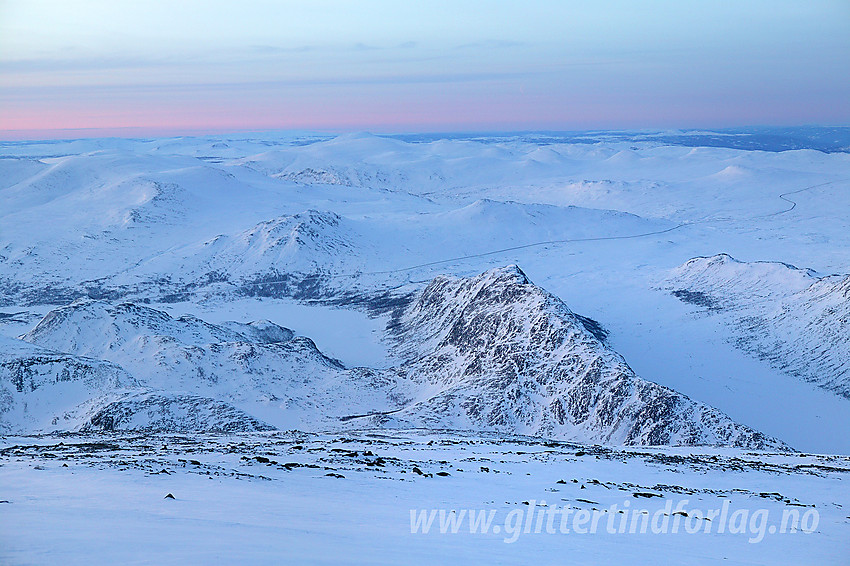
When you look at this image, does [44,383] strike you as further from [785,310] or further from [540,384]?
[785,310]

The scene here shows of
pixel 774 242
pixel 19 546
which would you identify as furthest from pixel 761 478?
pixel 774 242

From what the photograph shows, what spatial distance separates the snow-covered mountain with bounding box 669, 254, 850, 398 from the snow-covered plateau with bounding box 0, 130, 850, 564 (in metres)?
0.29

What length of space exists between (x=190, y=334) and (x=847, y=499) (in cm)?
5261

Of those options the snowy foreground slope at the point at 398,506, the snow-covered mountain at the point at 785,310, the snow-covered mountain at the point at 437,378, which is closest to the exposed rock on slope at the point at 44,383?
the snow-covered mountain at the point at 437,378

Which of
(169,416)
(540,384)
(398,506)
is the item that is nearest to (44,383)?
(169,416)

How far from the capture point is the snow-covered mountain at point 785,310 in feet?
175

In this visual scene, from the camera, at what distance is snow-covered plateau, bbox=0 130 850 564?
14.0m

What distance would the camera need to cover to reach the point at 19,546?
9883mm

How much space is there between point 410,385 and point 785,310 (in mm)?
37230

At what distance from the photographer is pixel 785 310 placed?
6325cm

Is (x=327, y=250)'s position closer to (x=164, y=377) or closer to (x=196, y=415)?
(x=164, y=377)

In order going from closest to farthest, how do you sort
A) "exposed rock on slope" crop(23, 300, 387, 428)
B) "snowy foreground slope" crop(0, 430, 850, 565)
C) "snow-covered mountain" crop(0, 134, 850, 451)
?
"snowy foreground slope" crop(0, 430, 850, 565) → "snow-covered mountain" crop(0, 134, 850, 451) → "exposed rock on slope" crop(23, 300, 387, 428)

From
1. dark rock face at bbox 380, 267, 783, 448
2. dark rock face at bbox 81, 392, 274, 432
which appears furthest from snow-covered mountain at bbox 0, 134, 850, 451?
dark rock face at bbox 81, 392, 274, 432

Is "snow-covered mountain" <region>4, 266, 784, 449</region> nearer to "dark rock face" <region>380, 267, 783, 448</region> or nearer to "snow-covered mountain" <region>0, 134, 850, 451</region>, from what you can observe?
"dark rock face" <region>380, 267, 783, 448</region>
